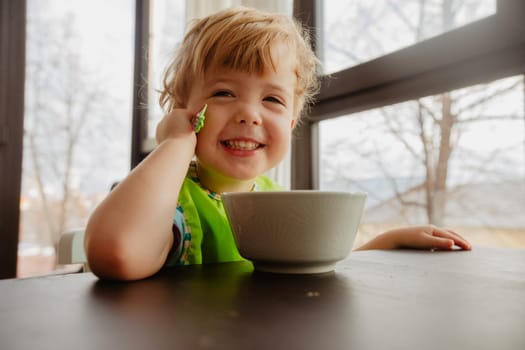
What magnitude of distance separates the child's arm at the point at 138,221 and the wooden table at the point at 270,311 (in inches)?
1.2

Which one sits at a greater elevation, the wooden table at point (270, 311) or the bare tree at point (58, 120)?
the bare tree at point (58, 120)

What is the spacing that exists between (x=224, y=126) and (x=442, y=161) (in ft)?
3.10

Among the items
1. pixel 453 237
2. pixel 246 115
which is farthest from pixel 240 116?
pixel 453 237

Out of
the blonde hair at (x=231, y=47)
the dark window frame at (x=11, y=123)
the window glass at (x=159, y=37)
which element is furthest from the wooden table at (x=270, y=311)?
the dark window frame at (x=11, y=123)

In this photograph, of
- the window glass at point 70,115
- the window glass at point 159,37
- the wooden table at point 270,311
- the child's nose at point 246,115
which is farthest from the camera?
the window glass at point 70,115

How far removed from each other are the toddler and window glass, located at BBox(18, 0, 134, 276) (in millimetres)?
2193

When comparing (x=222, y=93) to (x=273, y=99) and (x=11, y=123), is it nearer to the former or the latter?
(x=273, y=99)

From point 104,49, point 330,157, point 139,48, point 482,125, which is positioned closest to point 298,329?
point 482,125

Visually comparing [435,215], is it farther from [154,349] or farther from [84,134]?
[84,134]

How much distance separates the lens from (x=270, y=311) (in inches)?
11.8

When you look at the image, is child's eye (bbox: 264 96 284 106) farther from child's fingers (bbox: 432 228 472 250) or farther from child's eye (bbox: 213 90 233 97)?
child's fingers (bbox: 432 228 472 250)

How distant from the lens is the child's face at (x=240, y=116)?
2.78 ft

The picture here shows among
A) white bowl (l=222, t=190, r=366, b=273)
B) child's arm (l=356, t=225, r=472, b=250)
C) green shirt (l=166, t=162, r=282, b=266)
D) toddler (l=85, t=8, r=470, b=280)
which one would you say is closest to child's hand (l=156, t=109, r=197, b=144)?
toddler (l=85, t=8, r=470, b=280)

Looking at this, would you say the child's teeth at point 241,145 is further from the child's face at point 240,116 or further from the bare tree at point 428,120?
the bare tree at point 428,120
